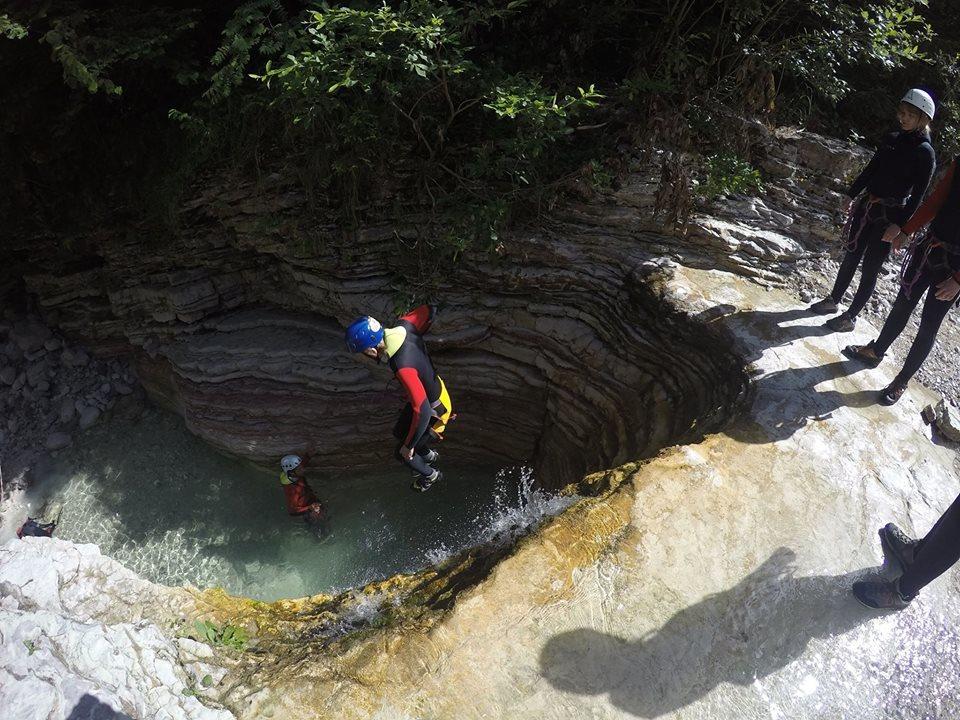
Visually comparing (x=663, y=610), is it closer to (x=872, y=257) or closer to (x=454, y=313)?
(x=872, y=257)

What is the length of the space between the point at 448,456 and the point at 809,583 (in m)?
5.03

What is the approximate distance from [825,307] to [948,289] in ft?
5.25

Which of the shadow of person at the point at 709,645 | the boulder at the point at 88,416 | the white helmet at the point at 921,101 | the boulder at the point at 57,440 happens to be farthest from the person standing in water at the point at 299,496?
the white helmet at the point at 921,101

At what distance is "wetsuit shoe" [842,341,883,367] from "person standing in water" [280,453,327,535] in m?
5.84

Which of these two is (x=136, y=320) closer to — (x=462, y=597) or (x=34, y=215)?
(x=34, y=215)

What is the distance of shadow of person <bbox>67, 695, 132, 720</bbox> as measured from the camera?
3115 millimetres

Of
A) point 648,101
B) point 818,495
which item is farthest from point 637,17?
point 818,495

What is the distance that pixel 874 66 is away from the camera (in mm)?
6898

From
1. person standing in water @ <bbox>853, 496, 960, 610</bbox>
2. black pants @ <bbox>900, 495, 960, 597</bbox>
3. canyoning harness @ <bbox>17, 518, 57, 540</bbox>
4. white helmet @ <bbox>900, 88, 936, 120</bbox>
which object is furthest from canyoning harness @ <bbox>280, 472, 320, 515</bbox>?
white helmet @ <bbox>900, 88, 936, 120</bbox>

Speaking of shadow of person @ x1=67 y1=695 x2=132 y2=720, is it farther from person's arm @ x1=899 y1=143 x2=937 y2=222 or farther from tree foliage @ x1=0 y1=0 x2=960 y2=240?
person's arm @ x1=899 y1=143 x2=937 y2=222

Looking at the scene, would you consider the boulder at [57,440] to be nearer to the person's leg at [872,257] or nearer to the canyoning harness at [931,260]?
the person's leg at [872,257]

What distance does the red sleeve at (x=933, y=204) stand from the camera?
161 inches

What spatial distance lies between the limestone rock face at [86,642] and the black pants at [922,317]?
5320mm

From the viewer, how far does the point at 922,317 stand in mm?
4363
